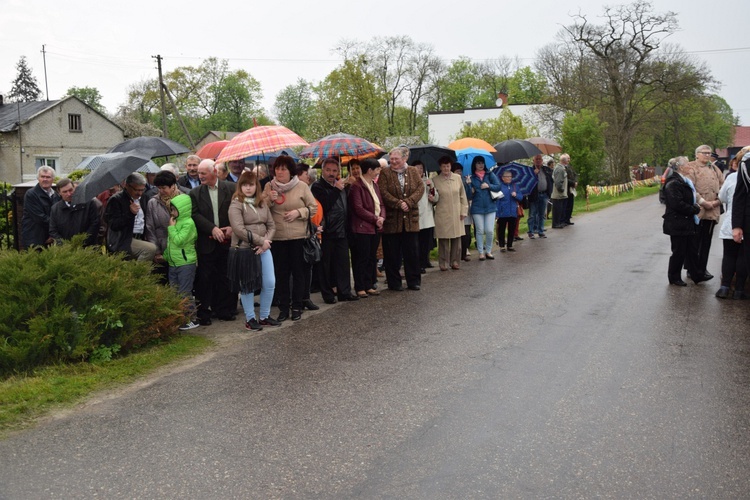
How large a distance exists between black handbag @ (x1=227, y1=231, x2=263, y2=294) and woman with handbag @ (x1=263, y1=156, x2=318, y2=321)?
0.71 metres

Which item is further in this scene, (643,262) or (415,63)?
(415,63)

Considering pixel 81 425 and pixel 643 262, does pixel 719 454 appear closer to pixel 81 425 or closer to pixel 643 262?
pixel 81 425

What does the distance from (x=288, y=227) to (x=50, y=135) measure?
47548mm

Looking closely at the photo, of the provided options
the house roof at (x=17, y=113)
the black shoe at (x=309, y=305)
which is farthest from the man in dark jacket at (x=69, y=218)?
the house roof at (x=17, y=113)

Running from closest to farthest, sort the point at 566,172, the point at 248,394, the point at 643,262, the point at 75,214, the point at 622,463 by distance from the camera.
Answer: the point at 622,463 < the point at 248,394 < the point at 75,214 < the point at 643,262 < the point at 566,172

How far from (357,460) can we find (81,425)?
7.06 ft

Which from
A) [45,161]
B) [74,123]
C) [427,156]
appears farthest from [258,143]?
[74,123]

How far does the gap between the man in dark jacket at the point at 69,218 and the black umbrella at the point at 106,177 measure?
0.55 m

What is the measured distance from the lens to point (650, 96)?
4503 cm

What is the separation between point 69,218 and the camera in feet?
26.5

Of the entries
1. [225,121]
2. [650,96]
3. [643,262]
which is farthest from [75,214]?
[225,121]

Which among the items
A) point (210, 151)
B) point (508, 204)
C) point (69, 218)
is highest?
point (210, 151)

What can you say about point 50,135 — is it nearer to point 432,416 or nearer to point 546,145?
point 546,145

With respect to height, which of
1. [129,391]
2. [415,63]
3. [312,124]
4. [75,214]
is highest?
[415,63]
